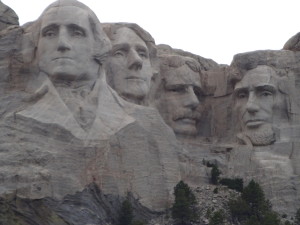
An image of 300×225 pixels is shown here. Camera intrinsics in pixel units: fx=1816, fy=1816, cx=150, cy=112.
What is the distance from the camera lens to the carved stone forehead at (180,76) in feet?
119

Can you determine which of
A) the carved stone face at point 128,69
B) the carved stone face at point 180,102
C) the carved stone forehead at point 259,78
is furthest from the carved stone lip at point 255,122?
the carved stone face at point 128,69

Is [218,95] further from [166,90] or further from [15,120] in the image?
[15,120]

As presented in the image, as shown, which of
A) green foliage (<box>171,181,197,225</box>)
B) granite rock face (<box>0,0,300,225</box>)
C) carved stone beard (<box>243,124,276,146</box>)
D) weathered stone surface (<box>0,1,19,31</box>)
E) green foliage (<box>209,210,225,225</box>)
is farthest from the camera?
carved stone beard (<box>243,124,276,146</box>)

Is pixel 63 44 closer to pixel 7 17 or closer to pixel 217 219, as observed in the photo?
pixel 7 17


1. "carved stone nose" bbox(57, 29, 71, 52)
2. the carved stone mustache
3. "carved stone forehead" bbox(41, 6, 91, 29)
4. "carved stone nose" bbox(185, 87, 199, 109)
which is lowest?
the carved stone mustache

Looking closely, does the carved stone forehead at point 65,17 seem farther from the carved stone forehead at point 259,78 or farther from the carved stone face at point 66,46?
the carved stone forehead at point 259,78

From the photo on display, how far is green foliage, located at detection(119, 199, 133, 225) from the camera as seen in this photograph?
33062 mm

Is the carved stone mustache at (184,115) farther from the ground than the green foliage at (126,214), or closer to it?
farther from the ground

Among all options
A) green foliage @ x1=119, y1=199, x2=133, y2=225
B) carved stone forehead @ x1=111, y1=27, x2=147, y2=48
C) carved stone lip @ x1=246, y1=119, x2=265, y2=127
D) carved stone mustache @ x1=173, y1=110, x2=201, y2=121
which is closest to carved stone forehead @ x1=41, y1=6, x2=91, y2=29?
carved stone forehead @ x1=111, y1=27, x2=147, y2=48

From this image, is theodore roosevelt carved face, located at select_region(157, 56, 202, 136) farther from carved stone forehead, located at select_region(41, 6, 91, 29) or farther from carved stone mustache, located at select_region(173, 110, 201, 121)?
carved stone forehead, located at select_region(41, 6, 91, 29)

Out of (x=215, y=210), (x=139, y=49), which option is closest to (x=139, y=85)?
(x=139, y=49)

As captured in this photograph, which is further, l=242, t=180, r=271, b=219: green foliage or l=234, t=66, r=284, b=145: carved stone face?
l=234, t=66, r=284, b=145: carved stone face

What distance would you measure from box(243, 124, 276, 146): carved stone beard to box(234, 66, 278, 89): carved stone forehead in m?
0.86

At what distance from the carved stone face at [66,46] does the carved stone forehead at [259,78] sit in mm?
3482
